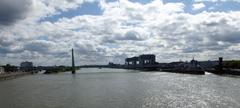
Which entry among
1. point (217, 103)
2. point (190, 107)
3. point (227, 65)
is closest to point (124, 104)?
point (190, 107)

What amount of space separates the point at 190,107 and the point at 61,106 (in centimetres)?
1410

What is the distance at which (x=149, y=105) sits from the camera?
41000mm

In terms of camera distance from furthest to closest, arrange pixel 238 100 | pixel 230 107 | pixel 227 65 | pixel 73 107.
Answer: pixel 227 65
pixel 238 100
pixel 73 107
pixel 230 107

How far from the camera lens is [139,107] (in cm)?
3947

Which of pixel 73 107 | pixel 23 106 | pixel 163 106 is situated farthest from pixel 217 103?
pixel 23 106

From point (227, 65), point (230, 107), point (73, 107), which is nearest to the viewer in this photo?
point (230, 107)

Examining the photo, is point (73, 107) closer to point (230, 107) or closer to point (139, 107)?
point (139, 107)

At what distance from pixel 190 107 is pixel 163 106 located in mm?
2986

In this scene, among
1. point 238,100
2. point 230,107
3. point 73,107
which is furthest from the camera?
point 238,100

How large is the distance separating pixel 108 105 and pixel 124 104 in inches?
72.3

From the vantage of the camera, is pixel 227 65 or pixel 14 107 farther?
pixel 227 65

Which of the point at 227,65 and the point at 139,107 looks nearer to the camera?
the point at 139,107

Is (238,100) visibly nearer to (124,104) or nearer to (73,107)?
(124,104)

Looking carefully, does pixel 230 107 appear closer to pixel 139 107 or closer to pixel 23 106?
pixel 139 107
